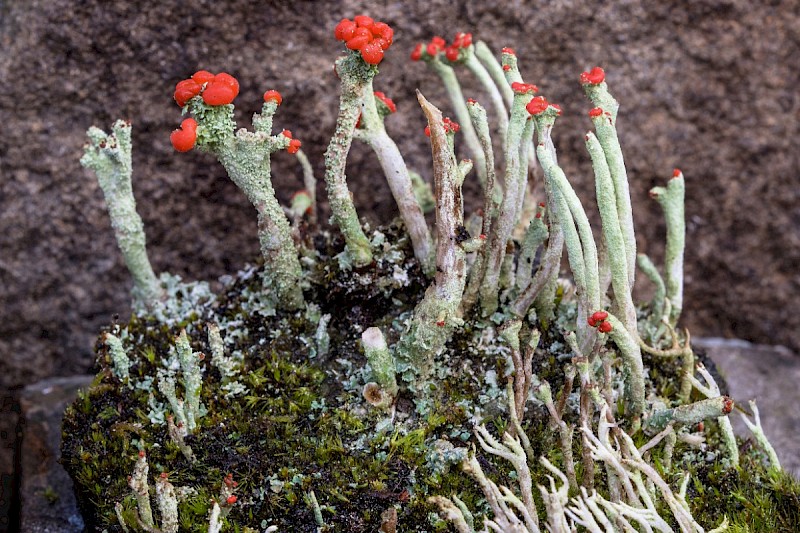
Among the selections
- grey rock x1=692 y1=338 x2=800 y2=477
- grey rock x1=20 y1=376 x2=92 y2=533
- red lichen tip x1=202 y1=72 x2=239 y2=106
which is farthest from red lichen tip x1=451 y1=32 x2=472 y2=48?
grey rock x1=20 y1=376 x2=92 y2=533

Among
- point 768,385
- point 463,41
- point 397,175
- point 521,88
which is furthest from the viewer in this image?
point 768,385

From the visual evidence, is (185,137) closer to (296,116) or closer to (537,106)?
(537,106)

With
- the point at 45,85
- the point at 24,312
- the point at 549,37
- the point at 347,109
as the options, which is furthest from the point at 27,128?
the point at 549,37

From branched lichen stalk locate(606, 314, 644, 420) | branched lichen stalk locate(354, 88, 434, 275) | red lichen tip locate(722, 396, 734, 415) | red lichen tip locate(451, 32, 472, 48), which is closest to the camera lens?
red lichen tip locate(722, 396, 734, 415)

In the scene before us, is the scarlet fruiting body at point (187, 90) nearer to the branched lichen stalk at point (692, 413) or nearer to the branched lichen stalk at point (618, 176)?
the branched lichen stalk at point (618, 176)

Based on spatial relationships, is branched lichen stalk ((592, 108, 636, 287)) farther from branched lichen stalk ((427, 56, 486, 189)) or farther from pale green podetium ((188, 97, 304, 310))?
pale green podetium ((188, 97, 304, 310))

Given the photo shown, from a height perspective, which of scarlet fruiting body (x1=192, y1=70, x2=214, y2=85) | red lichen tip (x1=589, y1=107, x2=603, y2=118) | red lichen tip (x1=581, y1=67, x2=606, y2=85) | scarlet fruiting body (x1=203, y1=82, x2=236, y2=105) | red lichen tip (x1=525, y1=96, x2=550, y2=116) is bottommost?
red lichen tip (x1=589, y1=107, x2=603, y2=118)

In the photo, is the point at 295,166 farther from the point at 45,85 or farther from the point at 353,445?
the point at 353,445

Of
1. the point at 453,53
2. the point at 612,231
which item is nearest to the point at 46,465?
the point at 453,53
